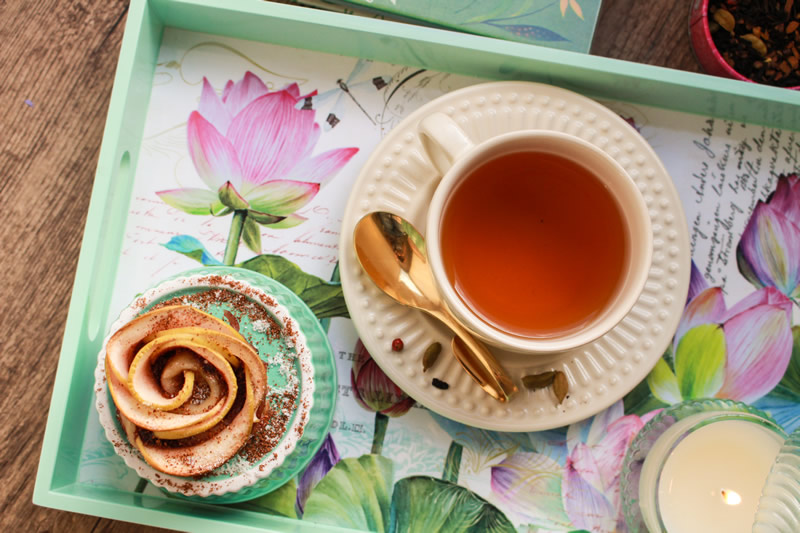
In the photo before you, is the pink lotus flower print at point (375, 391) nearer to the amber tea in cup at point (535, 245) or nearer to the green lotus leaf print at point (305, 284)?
the green lotus leaf print at point (305, 284)

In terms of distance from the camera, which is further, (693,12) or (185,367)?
(693,12)

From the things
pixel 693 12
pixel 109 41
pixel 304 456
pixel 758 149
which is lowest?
pixel 304 456

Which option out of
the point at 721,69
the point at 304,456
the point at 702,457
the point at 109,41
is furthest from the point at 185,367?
the point at 721,69

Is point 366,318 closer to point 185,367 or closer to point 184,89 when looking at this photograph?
point 185,367

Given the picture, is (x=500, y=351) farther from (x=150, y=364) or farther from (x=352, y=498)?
(x=150, y=364)

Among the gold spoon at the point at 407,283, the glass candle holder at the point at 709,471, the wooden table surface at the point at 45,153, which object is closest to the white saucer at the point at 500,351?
the gold spoon at the point at 407,283

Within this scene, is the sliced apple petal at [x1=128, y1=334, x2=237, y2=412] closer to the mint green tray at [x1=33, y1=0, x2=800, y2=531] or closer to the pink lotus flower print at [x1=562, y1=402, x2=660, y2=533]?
the mint green tray at [x1=33, y1=0, x2=800, y2=531]

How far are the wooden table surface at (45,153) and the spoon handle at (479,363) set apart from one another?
0.45 metres

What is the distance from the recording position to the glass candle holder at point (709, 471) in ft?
2.34

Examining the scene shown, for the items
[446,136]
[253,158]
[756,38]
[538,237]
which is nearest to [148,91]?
[253,158]

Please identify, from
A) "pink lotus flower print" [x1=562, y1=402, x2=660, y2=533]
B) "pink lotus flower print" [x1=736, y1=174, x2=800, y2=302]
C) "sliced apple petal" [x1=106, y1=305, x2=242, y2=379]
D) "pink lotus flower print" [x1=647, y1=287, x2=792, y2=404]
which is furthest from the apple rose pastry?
"pink lotus flower print" [x1=736, y1=174, x2=800, y2=302]

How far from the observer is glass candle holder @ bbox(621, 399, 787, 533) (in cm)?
71

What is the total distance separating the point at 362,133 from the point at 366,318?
260 millimetres

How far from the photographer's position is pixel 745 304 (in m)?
0.78
